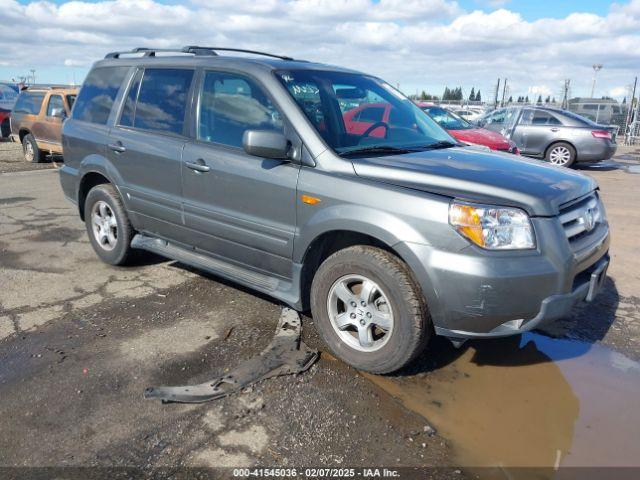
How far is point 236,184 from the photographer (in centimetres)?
377

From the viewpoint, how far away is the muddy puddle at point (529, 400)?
2682mm

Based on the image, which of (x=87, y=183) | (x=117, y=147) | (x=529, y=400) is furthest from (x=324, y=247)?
(x=87, y=183)

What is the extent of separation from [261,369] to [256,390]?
22 centimetres

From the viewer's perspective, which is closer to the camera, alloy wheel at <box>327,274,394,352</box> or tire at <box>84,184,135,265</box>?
alloy wheel at <box>327,274,394,352</box>

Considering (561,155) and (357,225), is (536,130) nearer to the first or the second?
(561,155)

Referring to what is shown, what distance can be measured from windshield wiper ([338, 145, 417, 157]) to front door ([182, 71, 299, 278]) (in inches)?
14.6

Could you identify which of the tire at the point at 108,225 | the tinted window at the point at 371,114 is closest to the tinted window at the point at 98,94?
the tire at the point at 108,225

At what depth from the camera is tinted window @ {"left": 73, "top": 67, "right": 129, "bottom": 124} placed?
16.1 feet

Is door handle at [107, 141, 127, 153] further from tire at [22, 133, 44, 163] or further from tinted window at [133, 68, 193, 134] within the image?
tire at [22, 133, 44, 163]

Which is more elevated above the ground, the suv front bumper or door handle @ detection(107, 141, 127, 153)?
door handle @ detection(107, 141, 127, 153)

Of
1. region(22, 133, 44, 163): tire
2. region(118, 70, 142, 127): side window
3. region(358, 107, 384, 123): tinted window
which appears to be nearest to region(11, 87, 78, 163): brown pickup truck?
region(22, 133, 44, 163): tire

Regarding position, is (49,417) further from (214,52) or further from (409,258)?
(214,52)

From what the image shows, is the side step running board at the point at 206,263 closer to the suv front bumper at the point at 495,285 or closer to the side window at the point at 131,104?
the side window at the point at 131,104

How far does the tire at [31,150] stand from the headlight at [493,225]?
12.6m
